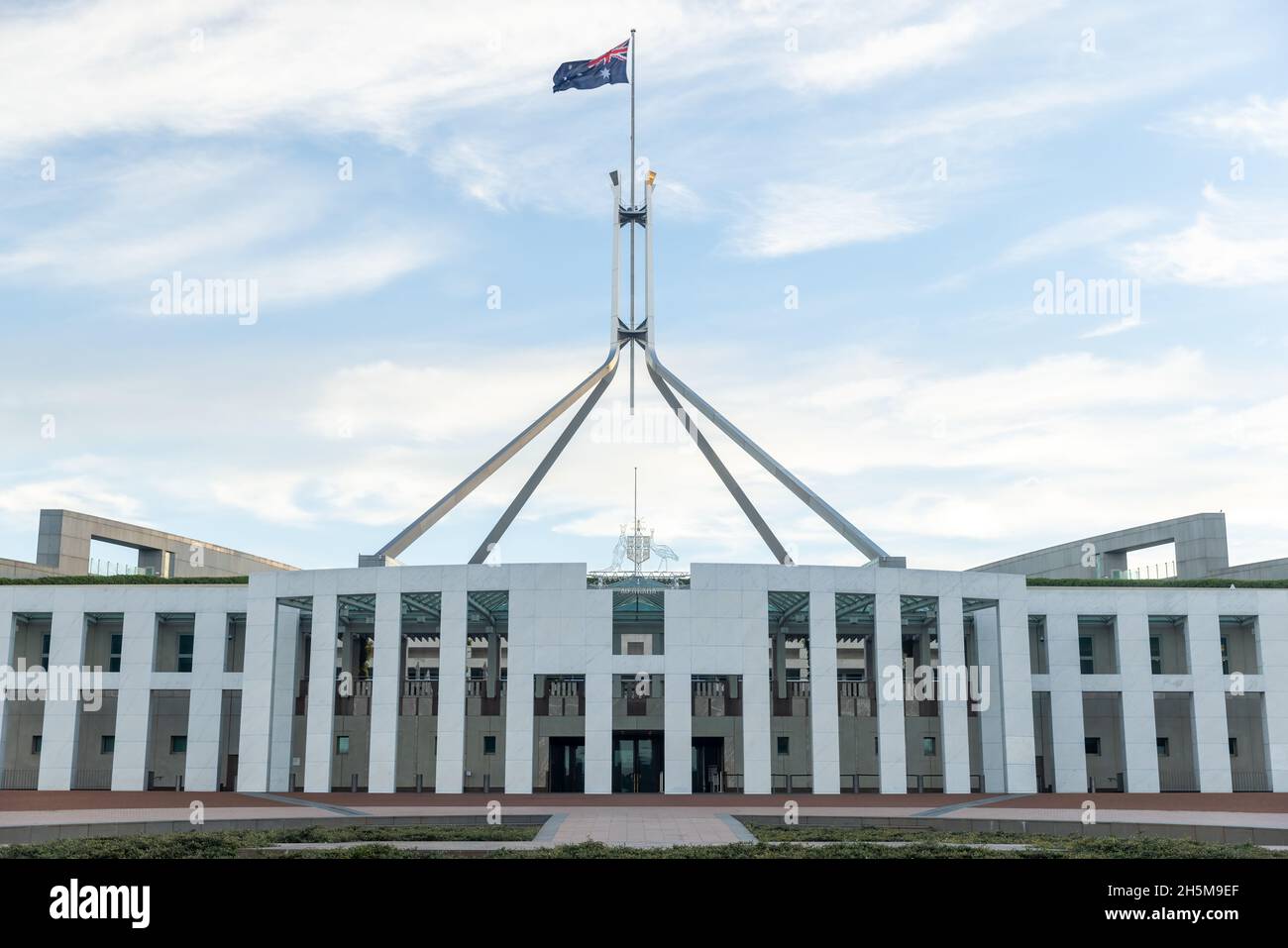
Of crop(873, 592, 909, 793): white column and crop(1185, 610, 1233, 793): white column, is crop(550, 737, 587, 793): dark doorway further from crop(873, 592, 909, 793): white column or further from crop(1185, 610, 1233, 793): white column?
crop(1185, 610, 1233, 793): white column

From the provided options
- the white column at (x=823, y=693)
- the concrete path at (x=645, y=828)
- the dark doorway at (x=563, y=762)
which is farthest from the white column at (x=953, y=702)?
the dark doorway at (x=563, y=762)

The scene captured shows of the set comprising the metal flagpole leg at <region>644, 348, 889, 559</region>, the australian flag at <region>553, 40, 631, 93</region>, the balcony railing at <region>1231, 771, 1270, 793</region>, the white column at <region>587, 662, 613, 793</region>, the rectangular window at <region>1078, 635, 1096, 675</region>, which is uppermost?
the australian flag at <region>553, 40, 631, 93</region>

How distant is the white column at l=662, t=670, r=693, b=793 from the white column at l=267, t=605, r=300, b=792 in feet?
49.8

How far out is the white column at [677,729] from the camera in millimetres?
42469

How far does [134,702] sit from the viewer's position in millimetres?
48125

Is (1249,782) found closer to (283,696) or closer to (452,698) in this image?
(452,698)

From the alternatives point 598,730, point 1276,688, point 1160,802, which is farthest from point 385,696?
point 1276,688

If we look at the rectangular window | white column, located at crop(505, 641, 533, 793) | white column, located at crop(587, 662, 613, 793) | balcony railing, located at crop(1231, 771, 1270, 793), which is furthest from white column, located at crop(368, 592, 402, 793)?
balcony railing, located at crop(1231, 771, 1270, 793)

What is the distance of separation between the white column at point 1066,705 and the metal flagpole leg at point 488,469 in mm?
24448

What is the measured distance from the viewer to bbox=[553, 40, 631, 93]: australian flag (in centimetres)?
5378

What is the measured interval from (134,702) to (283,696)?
268 inches
